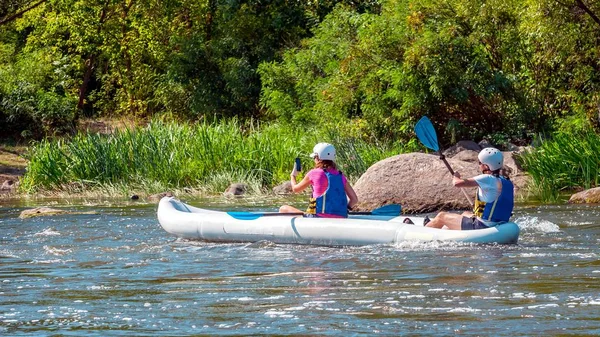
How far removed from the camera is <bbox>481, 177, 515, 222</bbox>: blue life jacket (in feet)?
34.4

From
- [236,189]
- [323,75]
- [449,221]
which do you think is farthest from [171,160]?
[449,221]

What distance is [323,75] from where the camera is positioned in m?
24.0

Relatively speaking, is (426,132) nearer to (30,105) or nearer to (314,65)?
(314,65)

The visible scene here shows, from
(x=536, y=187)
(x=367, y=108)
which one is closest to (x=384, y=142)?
(x=367, y=108)

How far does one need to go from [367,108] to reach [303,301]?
13289 millimetres

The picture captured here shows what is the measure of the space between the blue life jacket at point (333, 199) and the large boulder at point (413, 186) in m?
3.49

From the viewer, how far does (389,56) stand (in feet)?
68.8

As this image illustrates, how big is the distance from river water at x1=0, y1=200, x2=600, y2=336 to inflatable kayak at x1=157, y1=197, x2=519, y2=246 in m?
0.11

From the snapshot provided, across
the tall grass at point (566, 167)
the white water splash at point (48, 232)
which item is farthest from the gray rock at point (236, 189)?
the white water splash at point (48, 232)

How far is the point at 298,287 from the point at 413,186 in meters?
6.69

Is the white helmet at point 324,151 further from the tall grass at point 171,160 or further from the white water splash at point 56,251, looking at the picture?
the tall grass at point 171,160

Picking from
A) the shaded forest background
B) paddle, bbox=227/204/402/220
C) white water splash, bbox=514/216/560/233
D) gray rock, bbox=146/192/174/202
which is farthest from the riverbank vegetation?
paddle, bbox=227/204/402/220

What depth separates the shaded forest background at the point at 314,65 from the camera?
20.0 m

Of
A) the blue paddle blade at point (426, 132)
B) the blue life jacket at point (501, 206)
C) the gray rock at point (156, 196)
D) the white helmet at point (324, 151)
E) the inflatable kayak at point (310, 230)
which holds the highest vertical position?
the blue paddle blade at point (426, 132)
